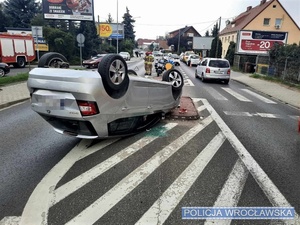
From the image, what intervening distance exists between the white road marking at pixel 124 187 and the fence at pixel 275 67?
14.5 m

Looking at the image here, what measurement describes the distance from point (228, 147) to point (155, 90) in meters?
1.93

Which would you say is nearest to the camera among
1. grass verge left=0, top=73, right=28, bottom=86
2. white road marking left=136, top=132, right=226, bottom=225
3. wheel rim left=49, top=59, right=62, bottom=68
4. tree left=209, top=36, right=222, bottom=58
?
white road marking left=136, top=132, right=226, bottom=225

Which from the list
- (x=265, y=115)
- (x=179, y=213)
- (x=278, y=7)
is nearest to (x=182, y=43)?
(x=278, y=7)

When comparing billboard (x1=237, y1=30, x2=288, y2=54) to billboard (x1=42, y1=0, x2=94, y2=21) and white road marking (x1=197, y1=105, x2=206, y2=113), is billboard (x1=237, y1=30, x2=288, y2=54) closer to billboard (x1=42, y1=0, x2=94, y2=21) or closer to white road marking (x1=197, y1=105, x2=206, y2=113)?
billboard (x1=42, y1=0, x2=94, y2=21)

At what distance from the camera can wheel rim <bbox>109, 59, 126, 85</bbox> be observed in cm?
415

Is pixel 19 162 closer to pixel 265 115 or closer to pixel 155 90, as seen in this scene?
pixel 155 90

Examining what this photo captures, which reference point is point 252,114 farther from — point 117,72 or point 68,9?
point 68,9

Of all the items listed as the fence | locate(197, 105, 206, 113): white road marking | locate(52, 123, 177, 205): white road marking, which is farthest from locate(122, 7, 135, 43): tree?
locate(52, 123, 177, 205): white road marking

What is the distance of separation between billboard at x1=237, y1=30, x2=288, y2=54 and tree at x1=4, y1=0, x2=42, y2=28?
135 feet

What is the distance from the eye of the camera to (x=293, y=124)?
23.4ft

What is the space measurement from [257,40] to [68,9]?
82.7ft

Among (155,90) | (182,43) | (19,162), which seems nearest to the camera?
(19,162)

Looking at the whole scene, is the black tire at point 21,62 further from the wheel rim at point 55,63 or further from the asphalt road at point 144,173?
the wheel rim at point 55,63

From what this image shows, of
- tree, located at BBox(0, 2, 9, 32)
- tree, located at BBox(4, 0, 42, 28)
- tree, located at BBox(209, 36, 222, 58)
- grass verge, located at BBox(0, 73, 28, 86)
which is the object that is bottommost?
grass verge, located at BBox(0, 73, 28, 86)
